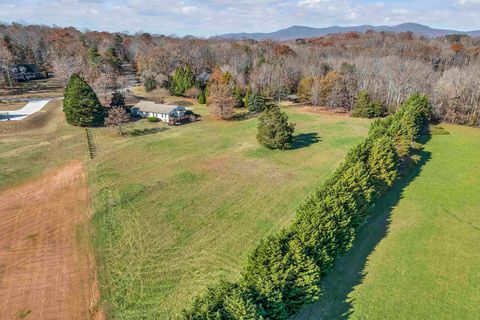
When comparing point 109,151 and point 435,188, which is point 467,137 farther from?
point 109,151

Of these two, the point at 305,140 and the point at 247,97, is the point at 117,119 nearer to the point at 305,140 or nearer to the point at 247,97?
the point at 305,140

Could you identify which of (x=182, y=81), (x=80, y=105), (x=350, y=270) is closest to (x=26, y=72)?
(x=182, y=81)

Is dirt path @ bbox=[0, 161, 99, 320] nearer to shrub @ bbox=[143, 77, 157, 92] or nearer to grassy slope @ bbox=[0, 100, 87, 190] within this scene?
grassy slope @ bbox=[0, 100, 87, 190]

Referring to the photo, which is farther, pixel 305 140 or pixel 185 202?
pixel 305 140

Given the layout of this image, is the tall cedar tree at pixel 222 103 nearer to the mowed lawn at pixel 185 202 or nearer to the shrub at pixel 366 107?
the mowed lawn at pixel 185 202

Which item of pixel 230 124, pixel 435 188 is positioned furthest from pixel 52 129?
pixel 435 188
